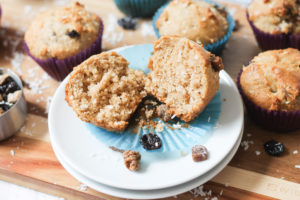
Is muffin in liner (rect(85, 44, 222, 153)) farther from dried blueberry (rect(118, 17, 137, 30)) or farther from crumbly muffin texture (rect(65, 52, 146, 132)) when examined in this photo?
dried blueberry (rect(118, 17, 137, 30))

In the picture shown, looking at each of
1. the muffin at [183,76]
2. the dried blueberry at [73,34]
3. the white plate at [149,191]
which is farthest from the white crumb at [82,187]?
the dried blueberry at [73,34]

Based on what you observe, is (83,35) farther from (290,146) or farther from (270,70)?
(290,146)

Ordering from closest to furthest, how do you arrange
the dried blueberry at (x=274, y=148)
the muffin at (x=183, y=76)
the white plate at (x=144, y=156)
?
1. the white plate at (x=144, y=156)
2. the muffin at (x=183, y=76)
3. the dried blueberry at (x=274, y=148)

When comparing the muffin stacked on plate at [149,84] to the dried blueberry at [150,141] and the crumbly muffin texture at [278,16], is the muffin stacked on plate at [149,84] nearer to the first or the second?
the dried blueberry at [150,141]

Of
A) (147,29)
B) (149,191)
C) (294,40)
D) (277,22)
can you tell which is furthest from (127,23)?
(149,191)

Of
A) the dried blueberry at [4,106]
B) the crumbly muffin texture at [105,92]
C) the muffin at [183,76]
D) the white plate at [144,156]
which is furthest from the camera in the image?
the dried blueberry at [4,106]

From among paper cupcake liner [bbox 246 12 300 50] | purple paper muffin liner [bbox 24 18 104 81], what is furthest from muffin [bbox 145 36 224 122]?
paper cupcake liner [bbox 246 12 300 50]

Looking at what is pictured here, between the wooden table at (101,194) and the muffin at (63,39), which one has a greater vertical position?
the muffin at (63,39)

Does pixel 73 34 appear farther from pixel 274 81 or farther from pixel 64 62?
pixel 274 81
